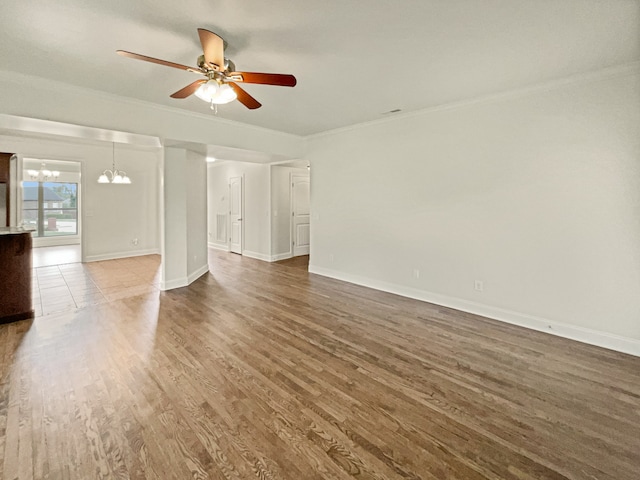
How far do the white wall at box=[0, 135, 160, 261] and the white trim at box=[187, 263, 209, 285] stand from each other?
10.1 ft

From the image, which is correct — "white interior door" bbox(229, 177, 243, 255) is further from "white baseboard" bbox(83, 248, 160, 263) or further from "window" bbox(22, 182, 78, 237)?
"window" bbox(22, 182, 78, 237)

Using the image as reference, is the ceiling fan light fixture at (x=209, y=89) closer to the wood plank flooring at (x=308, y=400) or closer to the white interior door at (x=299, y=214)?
the wood plank flooring at (x=308, y=400)

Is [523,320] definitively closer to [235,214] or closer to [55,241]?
[235,214]

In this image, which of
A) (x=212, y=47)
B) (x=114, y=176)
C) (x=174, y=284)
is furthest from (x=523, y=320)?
(x=114, y=176)

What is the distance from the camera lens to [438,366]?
8.88ft

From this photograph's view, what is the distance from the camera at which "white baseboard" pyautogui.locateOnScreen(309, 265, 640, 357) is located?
9.91ft

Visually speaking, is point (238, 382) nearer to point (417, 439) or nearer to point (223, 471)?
point (223, 471)

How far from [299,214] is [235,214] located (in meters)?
1.87

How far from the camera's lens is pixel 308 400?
2.21 m

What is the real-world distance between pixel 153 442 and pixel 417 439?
63.4 inches

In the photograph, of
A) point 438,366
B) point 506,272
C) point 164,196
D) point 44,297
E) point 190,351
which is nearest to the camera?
point 438,366

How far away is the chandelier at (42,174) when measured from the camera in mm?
8719

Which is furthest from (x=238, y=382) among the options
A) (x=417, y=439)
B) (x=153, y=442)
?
(x=417, y=439)

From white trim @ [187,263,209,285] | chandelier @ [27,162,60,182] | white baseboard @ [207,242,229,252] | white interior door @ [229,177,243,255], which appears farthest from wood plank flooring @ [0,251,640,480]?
chandelier @ [27,162,60,182]
